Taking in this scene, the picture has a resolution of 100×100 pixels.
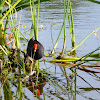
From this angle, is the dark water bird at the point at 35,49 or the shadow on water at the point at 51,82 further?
the dark water bird at the point at 35,49

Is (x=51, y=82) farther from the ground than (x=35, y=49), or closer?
closer

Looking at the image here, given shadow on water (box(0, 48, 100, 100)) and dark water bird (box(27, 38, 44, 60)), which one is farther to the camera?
dark water bird (box(27, 38, 44, 60))

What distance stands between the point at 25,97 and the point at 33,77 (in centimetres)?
43

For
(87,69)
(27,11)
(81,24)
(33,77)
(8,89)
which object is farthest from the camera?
(27,11)

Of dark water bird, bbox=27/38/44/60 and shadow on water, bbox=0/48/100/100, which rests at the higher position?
dark water bird, bbox=27/38/44/60

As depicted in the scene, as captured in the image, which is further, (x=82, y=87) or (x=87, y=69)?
(x=87, y=69)

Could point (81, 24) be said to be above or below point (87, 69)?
above

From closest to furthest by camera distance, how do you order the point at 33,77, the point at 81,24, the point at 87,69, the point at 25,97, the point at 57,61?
the point at 25,97, the point at 33,77, the point at 87,69, the point at 57,61, the point at 81,24

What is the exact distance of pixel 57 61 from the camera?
3.11m

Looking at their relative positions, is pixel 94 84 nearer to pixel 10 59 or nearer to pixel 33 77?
pixel 33 77

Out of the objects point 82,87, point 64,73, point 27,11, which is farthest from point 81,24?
point 82,87

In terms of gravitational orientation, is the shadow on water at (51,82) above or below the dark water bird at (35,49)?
below

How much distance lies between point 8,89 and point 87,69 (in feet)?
2.69

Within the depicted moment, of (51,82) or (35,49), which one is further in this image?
(35,49)
